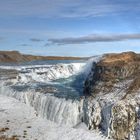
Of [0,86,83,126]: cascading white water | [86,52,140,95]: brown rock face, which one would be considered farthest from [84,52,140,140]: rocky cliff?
[0,86,83,126]: cascading white water

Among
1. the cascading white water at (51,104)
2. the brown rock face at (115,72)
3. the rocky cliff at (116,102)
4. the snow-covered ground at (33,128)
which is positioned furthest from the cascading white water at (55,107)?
the brown rock face at (115,72)

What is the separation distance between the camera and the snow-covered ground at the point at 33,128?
915 inches

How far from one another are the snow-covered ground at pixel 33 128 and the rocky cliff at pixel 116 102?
874 millimetres

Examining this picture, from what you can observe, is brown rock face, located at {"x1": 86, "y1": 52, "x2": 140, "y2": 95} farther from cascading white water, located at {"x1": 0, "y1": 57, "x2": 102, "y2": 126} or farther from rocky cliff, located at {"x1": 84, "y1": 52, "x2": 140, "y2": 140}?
cascading white water, located at {"x1": 0, "y1": 57, "x2": 102, "y2": 126}

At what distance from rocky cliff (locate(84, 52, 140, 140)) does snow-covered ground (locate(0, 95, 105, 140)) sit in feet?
2.87

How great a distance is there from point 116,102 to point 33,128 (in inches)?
211

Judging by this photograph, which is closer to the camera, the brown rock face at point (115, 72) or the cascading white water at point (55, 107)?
the cascading white water at point (55, 107)

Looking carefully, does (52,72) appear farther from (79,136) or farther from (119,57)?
(79,136)

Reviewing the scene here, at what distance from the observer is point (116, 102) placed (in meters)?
24.1

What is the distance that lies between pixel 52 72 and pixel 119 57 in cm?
1440

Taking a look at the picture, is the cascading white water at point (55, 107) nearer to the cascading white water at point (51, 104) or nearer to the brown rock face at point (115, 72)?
the cascading white water at point (51, 104)

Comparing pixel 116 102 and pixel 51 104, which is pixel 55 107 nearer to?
pixel 51 104

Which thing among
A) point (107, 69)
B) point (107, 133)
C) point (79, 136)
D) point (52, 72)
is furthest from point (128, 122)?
point (52, 72)

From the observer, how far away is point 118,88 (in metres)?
27.2
